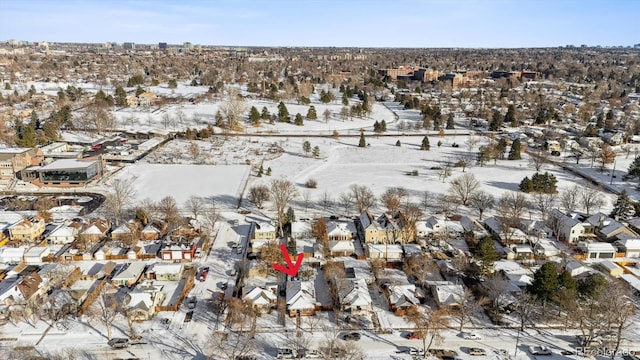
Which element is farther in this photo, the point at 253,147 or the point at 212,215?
the point at 253,147

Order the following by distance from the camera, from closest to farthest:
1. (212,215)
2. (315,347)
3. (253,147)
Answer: (315,347) → (212,215) → (253,147)

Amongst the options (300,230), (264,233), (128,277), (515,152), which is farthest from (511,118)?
(128,277)

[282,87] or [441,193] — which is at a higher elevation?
[282,87]

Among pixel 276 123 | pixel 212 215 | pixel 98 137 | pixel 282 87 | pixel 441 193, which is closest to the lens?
pixel 212 215

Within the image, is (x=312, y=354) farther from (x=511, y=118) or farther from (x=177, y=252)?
(x=511, y=118)

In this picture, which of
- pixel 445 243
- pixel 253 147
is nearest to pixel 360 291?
pixel 445 243

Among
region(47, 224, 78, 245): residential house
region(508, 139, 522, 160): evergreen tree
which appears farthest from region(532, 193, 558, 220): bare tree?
region(47, 224, 78, 245): residential house

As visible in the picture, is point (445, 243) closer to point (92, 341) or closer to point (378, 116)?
point (92, 341)
